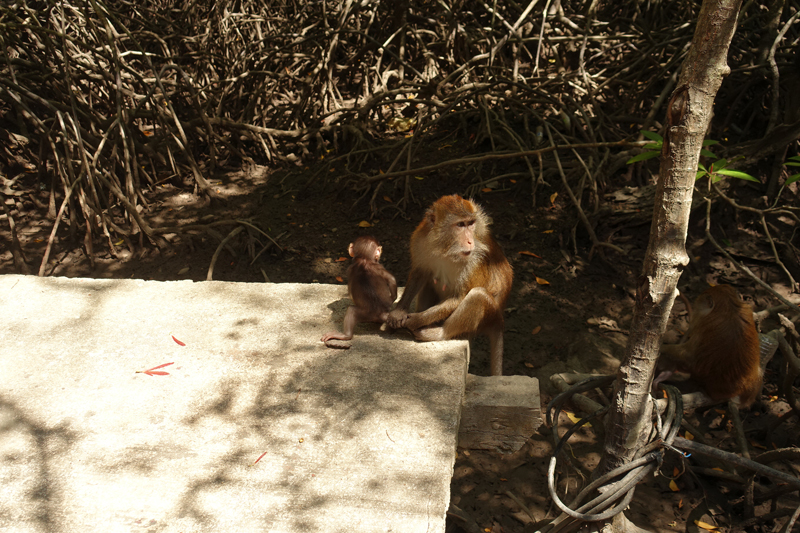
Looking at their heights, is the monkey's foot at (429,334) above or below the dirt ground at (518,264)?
above

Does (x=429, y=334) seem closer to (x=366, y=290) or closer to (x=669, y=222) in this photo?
(x=366, y=290)

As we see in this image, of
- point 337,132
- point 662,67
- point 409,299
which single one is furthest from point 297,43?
point 409,299

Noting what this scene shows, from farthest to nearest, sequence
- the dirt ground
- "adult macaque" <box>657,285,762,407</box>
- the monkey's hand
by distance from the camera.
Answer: the dirt ground, "adult macaque" <box>657,285,762,407</box>, the monkey's hand

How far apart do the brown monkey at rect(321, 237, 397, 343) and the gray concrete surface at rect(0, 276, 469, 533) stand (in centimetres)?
10

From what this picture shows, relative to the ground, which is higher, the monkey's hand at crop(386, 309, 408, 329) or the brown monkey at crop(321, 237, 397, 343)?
the brown monkey at crop(321, 237, 397, 343)

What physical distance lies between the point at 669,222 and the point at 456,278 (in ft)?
4.38

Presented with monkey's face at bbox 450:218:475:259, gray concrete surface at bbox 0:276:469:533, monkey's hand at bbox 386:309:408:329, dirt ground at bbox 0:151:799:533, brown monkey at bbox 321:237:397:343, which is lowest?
dirt ground at bbox 0:151:799:533

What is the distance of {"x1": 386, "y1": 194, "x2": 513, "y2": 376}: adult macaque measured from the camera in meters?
2.73

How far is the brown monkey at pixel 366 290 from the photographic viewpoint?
2.61 meters

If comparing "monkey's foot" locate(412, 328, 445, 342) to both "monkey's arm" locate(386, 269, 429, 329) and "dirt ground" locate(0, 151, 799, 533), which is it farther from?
"dirt ground" locate(0, 151, 799, 533)

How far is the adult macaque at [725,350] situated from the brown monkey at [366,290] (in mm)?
1780

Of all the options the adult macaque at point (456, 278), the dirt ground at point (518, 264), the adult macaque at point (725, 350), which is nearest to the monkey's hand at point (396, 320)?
the adult macaque at point (456, 278)

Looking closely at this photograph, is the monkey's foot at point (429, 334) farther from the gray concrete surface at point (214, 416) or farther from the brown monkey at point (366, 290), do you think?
the brown monkey at point (366, 290)

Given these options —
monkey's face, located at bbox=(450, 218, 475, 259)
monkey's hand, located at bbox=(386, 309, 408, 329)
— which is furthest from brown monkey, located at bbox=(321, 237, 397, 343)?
monkey's face, located at bbox=(450, 218, 475, 259)
